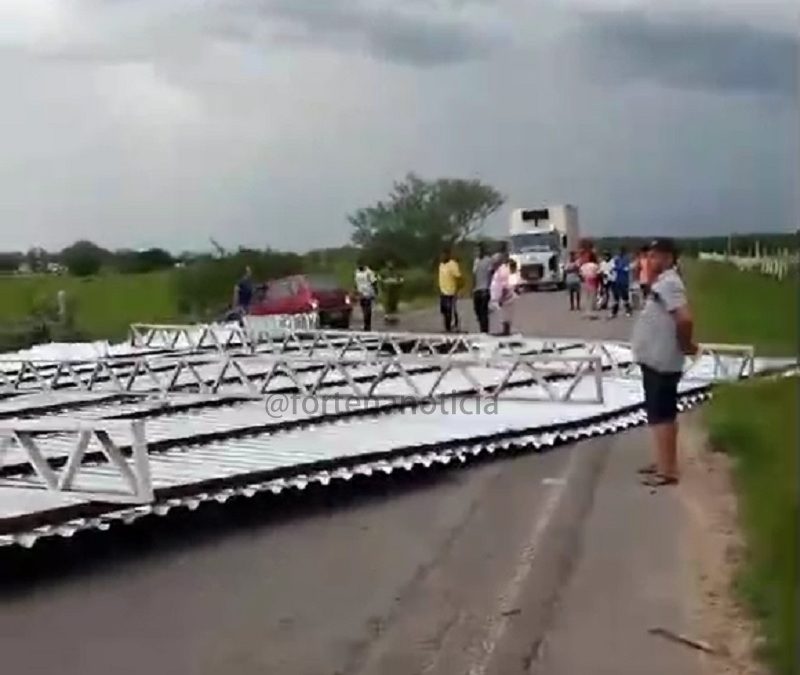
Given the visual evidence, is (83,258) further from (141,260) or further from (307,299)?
(307,299)

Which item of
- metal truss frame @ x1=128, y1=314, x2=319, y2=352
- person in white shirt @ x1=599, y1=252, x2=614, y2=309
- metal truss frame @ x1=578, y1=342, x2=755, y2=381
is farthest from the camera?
person in white shirt @ x1=599, y1=252, x2=614, y2=309

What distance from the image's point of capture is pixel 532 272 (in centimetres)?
4228

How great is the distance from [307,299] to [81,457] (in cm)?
2031

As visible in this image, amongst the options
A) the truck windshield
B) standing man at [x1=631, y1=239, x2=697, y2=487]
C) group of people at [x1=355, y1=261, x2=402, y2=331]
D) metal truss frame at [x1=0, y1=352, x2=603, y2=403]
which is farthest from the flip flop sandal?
the truck windshield

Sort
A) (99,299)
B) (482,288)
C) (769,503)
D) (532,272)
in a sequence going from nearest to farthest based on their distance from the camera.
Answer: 1. (769,503)
2. (482,288)
3. (99,299)
4. (532,272)

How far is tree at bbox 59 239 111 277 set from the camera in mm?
21312

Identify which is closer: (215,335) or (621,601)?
(621,601)

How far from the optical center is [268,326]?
23.2 meters

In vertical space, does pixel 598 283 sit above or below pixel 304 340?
above

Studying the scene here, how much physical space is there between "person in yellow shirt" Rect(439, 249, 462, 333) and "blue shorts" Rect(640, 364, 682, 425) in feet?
48.1

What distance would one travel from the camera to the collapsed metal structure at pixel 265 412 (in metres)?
9.00

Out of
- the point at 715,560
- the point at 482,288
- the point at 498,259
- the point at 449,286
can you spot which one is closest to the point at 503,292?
the point at 482,288

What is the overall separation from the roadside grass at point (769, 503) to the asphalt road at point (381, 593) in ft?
1.40

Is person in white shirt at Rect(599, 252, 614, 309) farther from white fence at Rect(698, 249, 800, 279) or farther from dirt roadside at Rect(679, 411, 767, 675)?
white fence at Rect(698, 249, 800, 279)
